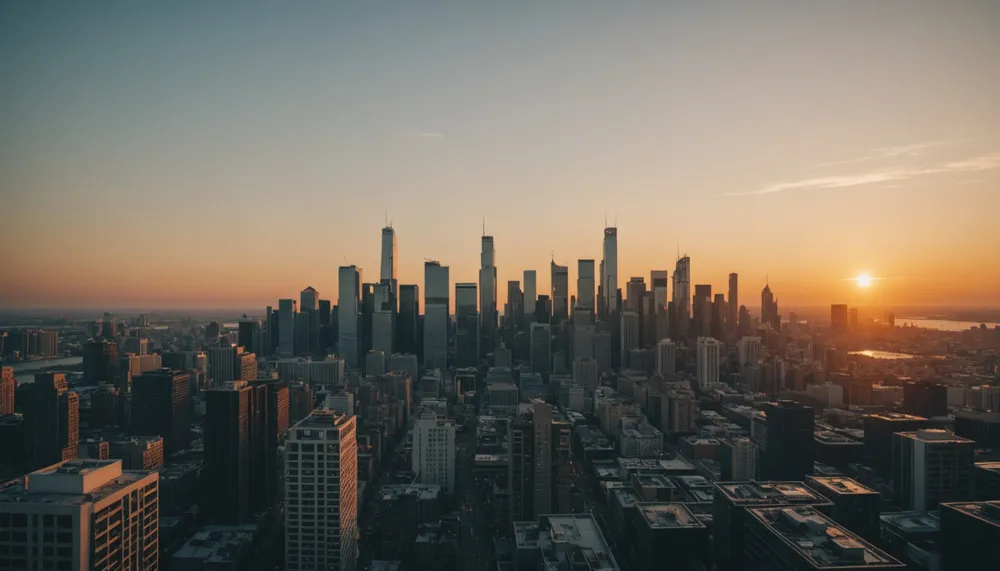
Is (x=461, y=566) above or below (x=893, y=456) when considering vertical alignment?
below

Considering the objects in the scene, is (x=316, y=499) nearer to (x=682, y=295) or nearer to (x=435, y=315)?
(x=435, y=315)

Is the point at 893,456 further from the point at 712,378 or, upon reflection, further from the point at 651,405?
the point at 712,378

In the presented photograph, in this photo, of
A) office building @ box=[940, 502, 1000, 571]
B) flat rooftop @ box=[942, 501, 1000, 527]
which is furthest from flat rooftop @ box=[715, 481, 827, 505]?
flat rooftop @ box=[942, 501, 1000, 527]

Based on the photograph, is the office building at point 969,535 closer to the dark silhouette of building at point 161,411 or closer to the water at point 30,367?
the water at point 30,367

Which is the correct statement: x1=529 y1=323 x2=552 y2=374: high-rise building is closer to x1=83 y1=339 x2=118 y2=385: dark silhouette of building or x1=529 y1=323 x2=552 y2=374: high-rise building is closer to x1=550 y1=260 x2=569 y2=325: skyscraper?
x1=550 y1=260 x2=569 y2=325: skyscraper

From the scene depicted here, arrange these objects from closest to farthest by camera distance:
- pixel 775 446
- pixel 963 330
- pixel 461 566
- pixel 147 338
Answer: pixel 461 566 → pixel 775 446 → pixel 963 330 → pixel 147 338

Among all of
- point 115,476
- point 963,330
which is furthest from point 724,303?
point 115,476
